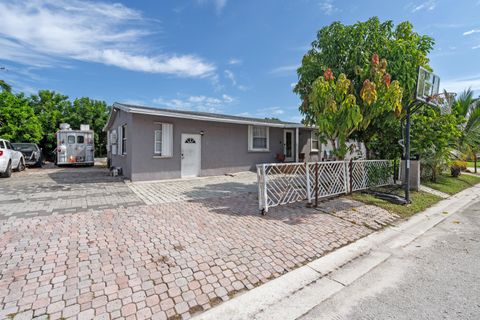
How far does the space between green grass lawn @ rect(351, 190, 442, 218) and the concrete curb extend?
134cm

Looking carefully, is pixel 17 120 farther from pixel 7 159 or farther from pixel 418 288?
pixel 418 288

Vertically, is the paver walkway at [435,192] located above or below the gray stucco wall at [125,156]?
below

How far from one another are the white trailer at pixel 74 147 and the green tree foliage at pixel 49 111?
271 inches

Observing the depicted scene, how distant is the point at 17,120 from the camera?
1839cm

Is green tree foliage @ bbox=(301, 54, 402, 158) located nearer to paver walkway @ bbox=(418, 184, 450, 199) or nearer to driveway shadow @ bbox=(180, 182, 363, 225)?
driveway shadow @ bbox=(180, 182, 363, 225)

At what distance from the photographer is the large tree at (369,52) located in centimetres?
672

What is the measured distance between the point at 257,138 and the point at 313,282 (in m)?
10.4

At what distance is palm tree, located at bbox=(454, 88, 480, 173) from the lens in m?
11.7

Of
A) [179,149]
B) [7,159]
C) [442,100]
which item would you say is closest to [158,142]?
[179,149]

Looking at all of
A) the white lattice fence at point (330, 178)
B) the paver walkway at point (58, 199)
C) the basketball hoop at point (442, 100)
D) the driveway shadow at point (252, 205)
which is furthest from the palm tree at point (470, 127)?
the paver walkway at point (58, 199)

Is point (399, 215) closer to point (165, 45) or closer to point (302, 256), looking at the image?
point (302, 256)

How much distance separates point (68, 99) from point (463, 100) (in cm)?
3295

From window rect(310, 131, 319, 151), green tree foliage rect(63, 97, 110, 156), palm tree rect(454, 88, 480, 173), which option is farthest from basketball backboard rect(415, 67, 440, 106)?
green tree foliage rect(63, 97, 110, 156)

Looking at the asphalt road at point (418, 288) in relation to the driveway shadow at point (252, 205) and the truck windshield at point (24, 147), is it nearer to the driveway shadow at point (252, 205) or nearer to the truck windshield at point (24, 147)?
the driveway shadow at point (252, 205)
